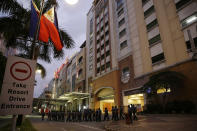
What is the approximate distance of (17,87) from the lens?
9.27ft

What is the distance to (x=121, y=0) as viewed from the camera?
30.4m

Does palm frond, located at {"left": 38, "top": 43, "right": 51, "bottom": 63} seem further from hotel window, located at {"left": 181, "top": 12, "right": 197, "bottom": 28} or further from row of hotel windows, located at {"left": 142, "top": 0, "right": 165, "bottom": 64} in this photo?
hotel window, located at {"left": 181, "top": 12, "right": 197, "bottom": 28}

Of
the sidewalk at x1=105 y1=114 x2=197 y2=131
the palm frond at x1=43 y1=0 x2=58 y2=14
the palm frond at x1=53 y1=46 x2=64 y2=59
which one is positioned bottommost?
the sidewalk at x1=105 y1=114 x2=197 y2=131

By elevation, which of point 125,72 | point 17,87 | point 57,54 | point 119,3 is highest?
point 119,3

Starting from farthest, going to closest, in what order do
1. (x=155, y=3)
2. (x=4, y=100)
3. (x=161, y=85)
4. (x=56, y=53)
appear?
(x=155, y=3)
(x=161, y=85)
(x=56, y=53)
(x=4, y=100)

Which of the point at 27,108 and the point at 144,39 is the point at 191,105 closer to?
the point at 144,39

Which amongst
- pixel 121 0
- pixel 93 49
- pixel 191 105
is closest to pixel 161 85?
pixel 191 105

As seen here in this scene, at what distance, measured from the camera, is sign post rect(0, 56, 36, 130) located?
Answer: 2590 millimetres

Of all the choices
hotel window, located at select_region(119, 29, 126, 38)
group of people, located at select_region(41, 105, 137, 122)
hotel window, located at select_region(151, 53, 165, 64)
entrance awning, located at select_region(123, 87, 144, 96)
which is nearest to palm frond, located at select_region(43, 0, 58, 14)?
group of people, located at select_region(41, 105, 137, 122)

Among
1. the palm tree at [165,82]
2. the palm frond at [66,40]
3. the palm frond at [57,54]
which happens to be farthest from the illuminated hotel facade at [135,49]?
the palm frond at [57,54]

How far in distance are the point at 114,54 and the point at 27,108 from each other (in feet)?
88.8

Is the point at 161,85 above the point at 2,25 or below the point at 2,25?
below

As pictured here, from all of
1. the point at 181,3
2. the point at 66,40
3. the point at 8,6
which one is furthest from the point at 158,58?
the point at 8,6

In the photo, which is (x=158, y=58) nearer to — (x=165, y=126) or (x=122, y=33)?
(x=122, y=33)
